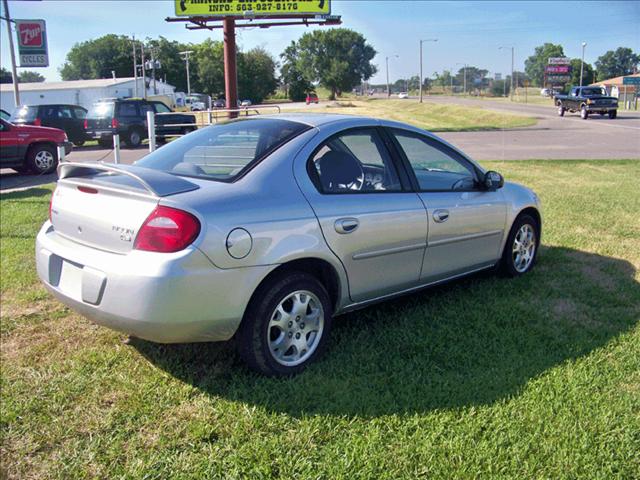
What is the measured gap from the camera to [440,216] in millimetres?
4422

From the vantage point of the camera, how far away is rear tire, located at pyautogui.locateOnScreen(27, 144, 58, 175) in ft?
46.0

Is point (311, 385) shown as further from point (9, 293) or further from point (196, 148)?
point (9, 293)

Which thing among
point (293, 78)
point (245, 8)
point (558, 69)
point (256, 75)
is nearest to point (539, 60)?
point (558, 69)

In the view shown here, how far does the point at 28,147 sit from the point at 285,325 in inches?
496

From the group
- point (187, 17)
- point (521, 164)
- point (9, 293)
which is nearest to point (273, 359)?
point (9, 293)

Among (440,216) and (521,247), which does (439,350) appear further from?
(521,247)

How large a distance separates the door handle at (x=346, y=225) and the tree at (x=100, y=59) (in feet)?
369

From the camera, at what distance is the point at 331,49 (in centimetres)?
11425

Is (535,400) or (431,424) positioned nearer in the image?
(431,424)

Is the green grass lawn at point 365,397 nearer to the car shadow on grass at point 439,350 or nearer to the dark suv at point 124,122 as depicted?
the car shadow on grass at point 439,350

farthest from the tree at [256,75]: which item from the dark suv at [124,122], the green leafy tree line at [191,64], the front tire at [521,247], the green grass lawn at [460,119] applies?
the front tire at [521,247]

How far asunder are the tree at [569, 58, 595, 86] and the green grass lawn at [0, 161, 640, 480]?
9064cm

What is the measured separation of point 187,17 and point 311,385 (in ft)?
77.1

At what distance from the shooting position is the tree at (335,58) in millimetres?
106500
